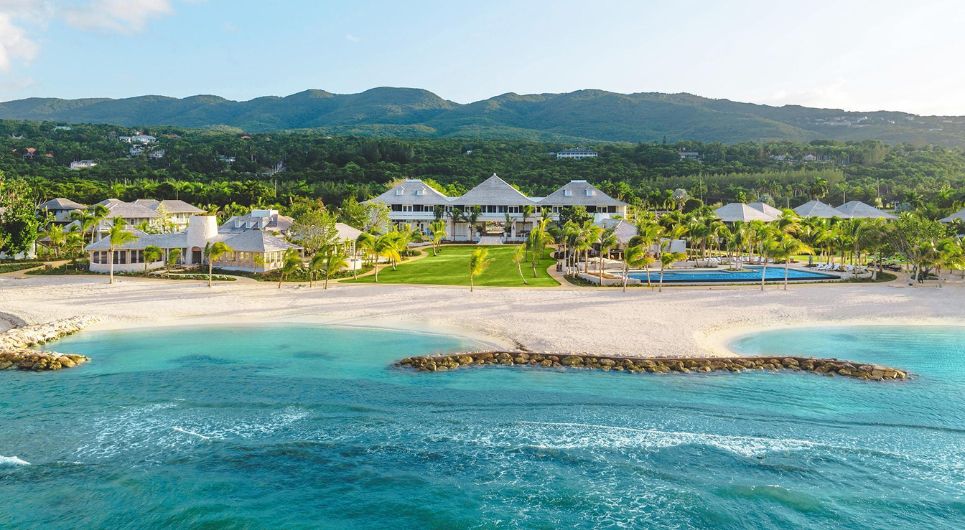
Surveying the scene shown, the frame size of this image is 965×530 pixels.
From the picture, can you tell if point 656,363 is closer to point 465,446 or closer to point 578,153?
point 465,446

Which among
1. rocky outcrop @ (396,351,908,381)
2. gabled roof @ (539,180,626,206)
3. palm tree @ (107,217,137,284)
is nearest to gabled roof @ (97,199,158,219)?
palm tree @ (107,217,137,284)

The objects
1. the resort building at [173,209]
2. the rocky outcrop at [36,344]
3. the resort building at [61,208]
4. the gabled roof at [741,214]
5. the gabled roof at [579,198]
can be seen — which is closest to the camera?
the rocky outcrop at [36,344]

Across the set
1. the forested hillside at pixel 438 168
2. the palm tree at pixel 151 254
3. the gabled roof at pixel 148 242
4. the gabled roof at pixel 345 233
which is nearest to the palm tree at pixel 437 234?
the gabled roof at pixel 345 233

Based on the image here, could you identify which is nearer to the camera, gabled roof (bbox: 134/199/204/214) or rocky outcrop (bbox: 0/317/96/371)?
rocky outcrop (bbox: 0/317/96/371)

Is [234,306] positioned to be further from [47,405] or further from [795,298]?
[795,298]

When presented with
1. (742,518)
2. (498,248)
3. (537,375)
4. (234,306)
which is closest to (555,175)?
(498,248)

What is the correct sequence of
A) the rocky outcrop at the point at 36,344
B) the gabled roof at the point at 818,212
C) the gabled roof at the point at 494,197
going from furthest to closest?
the gabled roof at the point at 494,197, the gabled roof at the point at 818,212, the rocky outcrop at the point at 36,344

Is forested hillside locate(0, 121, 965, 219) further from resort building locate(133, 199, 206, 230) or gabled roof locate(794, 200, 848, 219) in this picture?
gabled roof locate(794, 200, 848, 219)

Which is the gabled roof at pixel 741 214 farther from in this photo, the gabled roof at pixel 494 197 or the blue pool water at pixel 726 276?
the gabled roof at pixel 494 197
